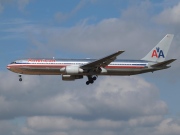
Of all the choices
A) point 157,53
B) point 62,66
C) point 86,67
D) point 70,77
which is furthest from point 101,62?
point 157,53

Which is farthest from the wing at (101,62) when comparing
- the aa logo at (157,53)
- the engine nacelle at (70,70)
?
the aa logo at (157,53)

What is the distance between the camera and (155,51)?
107062mm

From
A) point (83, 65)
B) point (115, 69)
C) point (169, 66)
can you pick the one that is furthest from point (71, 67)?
point (169, 66)

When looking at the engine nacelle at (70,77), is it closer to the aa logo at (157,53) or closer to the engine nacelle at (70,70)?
the engine nacelle at (70,70)

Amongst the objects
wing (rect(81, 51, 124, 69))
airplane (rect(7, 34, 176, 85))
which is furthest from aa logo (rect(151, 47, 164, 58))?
wing (rect(81, 51, 124, 69))

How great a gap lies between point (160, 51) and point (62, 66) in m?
20.8

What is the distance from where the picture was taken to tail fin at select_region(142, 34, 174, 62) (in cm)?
10569

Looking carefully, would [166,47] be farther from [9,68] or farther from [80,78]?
[9,68]

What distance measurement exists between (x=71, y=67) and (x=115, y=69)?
8248 mm

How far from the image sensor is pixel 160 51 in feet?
353

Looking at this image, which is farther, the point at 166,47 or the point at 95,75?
the point at 166,47

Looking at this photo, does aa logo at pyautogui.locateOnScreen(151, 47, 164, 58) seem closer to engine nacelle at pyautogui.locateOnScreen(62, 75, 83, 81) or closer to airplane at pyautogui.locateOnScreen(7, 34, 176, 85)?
airplane at pyautogui.locateOnScreen(7, 34, 176, 85)

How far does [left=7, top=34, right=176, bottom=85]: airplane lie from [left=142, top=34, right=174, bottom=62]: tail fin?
5.02ft

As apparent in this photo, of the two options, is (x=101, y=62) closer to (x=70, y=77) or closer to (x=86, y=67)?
(x=86, y=67)
